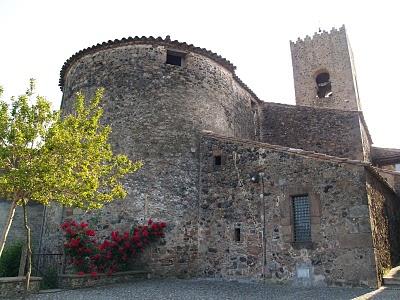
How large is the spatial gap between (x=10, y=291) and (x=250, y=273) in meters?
6.08

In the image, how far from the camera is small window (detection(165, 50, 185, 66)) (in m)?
13.3

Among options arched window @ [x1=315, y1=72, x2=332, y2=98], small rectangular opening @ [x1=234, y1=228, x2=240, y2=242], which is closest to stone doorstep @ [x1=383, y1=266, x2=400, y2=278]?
small rectangular opening @ [x1=234, y1=228, x2=240, y2=242]

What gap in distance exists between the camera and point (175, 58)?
13625mm

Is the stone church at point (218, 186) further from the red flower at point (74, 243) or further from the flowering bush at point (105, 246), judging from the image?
the red flower at point (74, 243)

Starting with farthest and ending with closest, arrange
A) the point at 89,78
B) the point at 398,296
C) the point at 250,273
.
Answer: the point at 89,78, the point at 250,273, the point at 398,296

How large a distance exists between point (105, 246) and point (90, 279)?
3.53 ft

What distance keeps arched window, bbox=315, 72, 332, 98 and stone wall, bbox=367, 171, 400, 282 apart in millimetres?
14721

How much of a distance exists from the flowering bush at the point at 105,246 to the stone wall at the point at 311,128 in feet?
26.2

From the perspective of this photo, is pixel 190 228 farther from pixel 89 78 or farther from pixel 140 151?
pixel 89 78

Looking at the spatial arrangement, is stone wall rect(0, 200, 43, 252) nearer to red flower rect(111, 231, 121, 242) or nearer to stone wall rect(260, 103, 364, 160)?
red flower rect(111, 231, 121, 242)

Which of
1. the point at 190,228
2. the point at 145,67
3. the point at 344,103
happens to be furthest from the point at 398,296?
the point at 344,103

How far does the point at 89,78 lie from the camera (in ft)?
42.7

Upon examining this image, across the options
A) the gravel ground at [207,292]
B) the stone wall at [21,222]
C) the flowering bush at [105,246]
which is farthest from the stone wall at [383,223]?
the stone wall at [21,222]

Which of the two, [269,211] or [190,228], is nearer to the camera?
[269,211]
